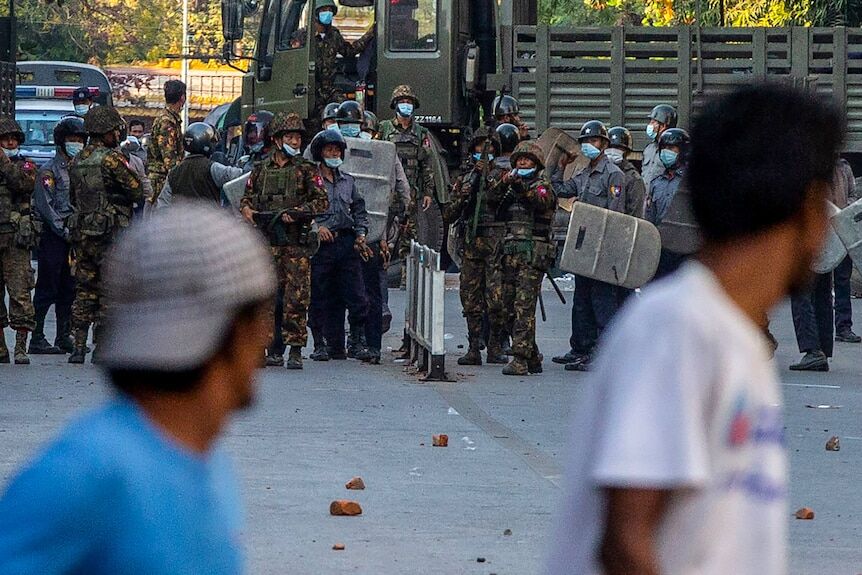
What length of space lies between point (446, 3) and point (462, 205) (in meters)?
6.19

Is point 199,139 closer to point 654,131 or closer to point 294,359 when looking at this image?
point 294,359

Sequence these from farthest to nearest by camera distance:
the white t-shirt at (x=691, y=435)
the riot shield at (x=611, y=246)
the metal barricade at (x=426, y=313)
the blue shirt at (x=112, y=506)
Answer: the riot shield at (x=611, y=246)
the metal barricade at (x=426, y=313)
the white t-shirt at (x=691, y=435)
the blue shirt at (x=112, y=506)

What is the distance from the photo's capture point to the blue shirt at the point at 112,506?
2.12 m

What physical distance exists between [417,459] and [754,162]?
21.0 feet

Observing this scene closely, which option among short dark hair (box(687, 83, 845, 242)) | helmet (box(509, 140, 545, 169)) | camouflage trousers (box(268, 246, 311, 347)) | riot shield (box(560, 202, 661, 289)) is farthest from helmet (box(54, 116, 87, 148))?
short dark hair (box(687, 83, 845, 242))

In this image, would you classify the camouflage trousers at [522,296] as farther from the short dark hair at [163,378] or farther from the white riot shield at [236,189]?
the short dark hair at [163,378]

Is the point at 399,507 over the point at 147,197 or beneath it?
beneath

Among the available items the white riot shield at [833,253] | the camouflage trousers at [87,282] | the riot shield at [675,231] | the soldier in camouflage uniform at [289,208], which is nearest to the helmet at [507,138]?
the riot shield at [675,231]

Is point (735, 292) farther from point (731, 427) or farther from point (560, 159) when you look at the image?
point (560, 159)

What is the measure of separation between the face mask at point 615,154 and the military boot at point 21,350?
4.71 m

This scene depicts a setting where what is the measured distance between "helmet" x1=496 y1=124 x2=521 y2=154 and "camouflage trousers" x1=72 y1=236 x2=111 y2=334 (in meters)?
3.06

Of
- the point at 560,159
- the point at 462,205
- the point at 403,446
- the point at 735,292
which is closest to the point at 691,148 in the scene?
the point at 735,292

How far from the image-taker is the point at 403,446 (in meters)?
9.38

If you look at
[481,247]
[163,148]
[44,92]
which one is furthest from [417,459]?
[44,92]
